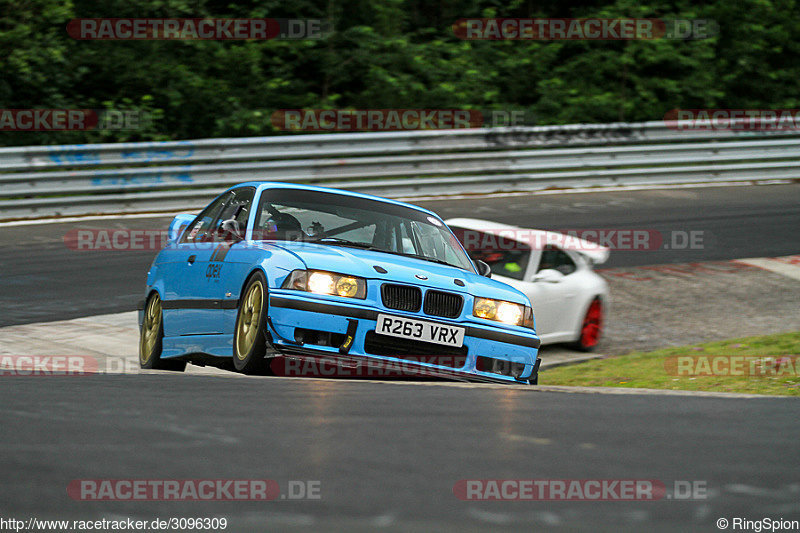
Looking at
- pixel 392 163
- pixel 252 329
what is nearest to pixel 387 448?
pixel 252 329

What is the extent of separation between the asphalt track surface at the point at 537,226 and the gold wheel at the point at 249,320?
346 cm

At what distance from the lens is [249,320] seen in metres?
5.73

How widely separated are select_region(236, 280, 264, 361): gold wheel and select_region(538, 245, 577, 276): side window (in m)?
3.67

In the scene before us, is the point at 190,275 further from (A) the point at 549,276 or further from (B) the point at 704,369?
(B) the point at 704,369

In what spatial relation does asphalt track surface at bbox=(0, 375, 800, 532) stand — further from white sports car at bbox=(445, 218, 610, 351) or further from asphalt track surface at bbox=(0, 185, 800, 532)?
white sports car at bbox=(445, 218, 610, 351)

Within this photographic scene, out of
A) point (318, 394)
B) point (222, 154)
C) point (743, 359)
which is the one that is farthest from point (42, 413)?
point (222, 154)

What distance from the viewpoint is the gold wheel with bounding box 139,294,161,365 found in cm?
712

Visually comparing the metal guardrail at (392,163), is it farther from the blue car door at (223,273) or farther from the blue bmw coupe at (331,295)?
the blue car door at (223,273)

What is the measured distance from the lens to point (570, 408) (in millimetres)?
3203

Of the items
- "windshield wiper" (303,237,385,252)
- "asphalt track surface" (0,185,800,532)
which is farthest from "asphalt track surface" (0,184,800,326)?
"asphalt track surface" (0,185,800,532)

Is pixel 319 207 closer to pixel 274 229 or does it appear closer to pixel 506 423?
pixel 274 229

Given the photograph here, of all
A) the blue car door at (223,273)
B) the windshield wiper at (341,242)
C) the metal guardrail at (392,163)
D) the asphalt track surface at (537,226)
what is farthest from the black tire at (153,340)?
the metal guardrail at (392,163)

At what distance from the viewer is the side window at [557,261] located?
8914 millimetres

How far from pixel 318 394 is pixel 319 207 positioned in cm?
325
